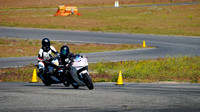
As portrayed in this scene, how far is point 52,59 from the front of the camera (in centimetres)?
1358

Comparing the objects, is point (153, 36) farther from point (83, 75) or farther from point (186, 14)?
point (83, 75)

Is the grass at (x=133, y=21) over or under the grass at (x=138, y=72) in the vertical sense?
over

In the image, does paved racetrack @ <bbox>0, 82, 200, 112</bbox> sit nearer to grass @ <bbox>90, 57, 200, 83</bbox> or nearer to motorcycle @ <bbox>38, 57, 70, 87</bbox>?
motorcycle @ <bbox>38, 57, 70, 87</bbox>

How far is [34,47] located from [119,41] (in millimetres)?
8588

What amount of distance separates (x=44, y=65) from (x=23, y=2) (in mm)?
78017

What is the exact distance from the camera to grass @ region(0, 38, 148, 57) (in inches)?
1165

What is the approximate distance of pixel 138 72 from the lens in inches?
710

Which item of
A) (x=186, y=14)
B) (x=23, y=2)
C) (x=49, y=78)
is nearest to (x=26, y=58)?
(x=49, y=78)

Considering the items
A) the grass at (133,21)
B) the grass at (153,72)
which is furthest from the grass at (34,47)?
the grass at (133,21)

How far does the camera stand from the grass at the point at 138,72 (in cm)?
1710

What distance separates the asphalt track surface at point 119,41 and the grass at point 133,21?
4.75 m

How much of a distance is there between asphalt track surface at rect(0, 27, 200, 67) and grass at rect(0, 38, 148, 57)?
85.6 inches

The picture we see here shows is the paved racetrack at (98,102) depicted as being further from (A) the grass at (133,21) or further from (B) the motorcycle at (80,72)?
(A) the grass at (133,21)

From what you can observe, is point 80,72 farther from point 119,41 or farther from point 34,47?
point 119,41
